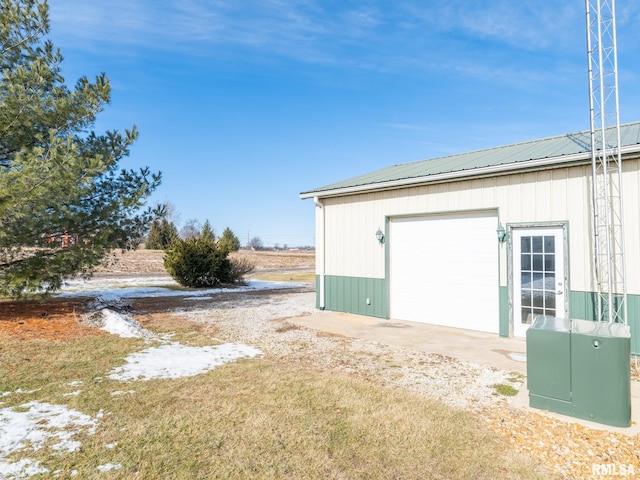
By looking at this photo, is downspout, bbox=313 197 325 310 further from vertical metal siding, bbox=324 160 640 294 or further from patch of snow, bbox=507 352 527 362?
patch of snow, bbox=507 352 527 362

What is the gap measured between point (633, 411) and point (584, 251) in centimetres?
294

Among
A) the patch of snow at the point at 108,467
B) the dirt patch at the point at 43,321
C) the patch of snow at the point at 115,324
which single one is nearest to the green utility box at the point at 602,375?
the patch of snow at the point at 108,467

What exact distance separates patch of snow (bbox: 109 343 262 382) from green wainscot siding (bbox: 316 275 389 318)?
359cm

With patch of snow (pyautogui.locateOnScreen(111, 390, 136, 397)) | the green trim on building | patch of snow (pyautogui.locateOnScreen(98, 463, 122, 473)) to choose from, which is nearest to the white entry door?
the green trim on building

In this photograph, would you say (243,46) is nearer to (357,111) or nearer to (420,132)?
(357,111)

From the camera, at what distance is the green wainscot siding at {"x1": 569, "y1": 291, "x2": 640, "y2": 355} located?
5.33m

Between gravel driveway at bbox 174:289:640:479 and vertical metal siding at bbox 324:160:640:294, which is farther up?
vertical metal siding at bbox 324:160:640:294

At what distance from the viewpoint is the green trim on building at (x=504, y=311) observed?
6547 mm

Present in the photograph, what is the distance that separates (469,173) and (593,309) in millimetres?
2998

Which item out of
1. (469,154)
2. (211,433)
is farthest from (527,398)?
(469,154)

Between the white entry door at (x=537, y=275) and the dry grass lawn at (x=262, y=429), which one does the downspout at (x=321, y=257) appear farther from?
the dry grass lawn at (x=262, y=429)

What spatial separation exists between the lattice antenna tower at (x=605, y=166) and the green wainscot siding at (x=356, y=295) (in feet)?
13.4

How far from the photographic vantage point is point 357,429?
10.3ft

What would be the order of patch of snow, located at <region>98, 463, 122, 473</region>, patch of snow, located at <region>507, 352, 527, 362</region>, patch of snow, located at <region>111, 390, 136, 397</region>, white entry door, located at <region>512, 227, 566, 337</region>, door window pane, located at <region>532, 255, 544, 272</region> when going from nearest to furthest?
patch of snow, located at <region>98, 463, 122, 473</region> → patch of snow, located at <region>111, 390, 136, 397</region> → patch of snow, located at <region>507, 352, 527, 362</region> → white entry door, located at <region>512, 227, 566, 337</region> → door window pane, located at <region>532, 255, 544, 272</region>
